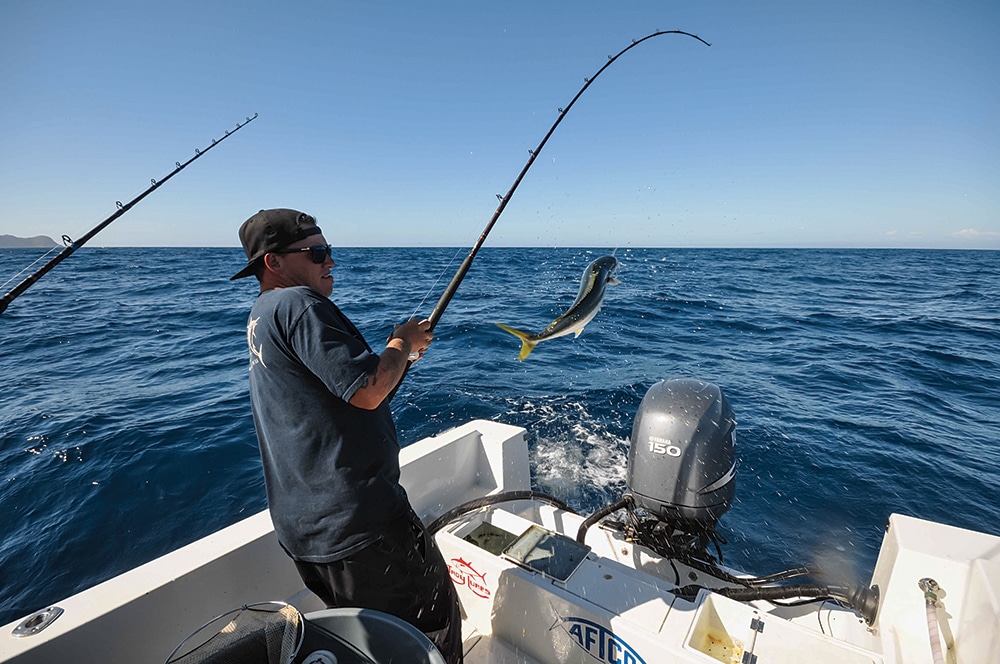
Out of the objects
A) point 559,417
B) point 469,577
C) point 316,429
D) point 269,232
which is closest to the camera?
point 316,429

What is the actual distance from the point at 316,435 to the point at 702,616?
6.16ft

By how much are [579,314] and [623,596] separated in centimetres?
177

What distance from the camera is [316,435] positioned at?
1.63 metres

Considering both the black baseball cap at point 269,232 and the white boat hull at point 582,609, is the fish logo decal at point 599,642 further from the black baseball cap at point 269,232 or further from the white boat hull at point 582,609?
the black baseball cap at point 269,232

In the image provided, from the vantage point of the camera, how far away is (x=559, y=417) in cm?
684

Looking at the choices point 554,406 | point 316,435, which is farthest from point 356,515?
point 554,406

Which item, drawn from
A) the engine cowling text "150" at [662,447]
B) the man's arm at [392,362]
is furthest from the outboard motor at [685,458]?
the man's arm at [392,362]

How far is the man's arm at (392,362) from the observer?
1.54 m

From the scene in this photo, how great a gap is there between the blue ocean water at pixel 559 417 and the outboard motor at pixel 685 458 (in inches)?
72.7

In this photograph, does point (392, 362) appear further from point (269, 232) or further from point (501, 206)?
point (501, 206)

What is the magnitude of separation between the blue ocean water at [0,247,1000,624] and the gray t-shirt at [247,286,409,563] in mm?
1978

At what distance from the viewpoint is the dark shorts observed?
68.6 inches

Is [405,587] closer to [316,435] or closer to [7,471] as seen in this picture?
[316,435]

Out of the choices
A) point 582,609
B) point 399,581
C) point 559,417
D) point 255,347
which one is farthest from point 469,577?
point 559,417
